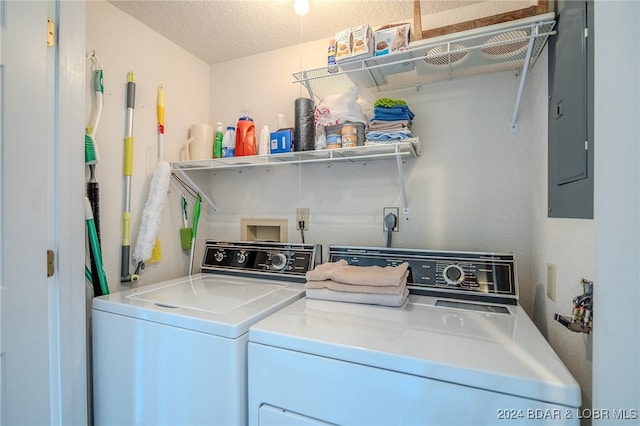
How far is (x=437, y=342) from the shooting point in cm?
85

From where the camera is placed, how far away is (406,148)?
4.59ft

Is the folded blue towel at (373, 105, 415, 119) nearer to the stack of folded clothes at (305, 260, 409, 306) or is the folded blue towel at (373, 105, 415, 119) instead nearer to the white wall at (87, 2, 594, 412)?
the white wall at (87, 2, 594, 412)

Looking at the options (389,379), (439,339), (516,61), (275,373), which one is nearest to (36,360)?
(275,373)

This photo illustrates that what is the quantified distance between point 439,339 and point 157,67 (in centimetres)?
200

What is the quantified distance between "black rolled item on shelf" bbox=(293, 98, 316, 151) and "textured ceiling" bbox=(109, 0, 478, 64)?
45 cm

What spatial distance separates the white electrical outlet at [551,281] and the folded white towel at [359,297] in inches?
20.3

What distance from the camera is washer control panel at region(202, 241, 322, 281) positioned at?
1.62 m

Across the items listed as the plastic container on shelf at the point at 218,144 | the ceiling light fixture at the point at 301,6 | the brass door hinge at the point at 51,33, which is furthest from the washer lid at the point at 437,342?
the ceiling light fixture at the point at 301,6

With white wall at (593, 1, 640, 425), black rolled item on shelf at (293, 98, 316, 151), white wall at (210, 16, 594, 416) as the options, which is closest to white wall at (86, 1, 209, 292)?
white wall at (210, 16, 594, 416)

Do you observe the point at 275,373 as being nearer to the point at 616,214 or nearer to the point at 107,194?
the point at 616,214

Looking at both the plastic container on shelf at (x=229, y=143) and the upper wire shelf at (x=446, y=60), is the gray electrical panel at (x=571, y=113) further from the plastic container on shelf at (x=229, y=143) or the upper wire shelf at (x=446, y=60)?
the plastic container on shelf at (x=229, y=143)

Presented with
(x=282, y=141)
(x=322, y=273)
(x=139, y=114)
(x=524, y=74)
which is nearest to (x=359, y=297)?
(x=322, y=273)

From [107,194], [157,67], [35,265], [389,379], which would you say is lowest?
[389,379]

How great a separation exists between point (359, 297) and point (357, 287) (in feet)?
0.13
